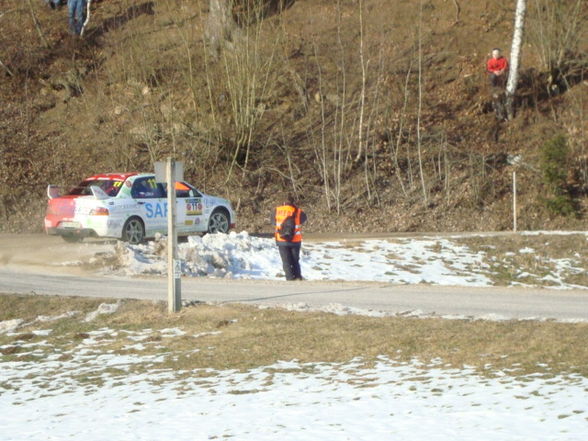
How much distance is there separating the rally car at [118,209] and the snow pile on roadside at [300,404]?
9.76 m

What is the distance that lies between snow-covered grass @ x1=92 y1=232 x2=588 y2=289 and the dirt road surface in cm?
155

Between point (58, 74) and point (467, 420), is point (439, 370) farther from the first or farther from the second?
point (58, 74)

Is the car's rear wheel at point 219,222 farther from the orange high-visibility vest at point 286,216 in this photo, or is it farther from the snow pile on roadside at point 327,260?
the orange high-visibility vest at point 286,216

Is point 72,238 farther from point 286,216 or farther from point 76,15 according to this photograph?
point 76,15

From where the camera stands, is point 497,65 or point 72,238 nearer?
point 72,238

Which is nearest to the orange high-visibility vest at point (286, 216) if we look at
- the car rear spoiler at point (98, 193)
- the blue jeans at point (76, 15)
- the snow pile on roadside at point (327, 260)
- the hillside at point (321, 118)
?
the snow pile on roadside at point (327, 260)

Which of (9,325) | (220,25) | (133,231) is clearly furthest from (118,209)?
(220,25)

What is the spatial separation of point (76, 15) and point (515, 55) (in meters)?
19.5

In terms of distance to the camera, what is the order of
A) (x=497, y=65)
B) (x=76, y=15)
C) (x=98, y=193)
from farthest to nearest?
1. (x=76, y=15)
2. (x=497, y=65)
3. (x=98, y=193)

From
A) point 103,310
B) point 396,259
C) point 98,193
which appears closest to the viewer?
point 103,310

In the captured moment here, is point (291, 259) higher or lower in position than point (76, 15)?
lower

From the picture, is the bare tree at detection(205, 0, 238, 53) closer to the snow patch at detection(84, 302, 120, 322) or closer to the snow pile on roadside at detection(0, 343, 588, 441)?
the snow patch at detection(84, 302, 120, 322)

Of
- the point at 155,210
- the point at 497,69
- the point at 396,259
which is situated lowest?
the point at 396,259

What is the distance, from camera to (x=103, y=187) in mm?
21547
